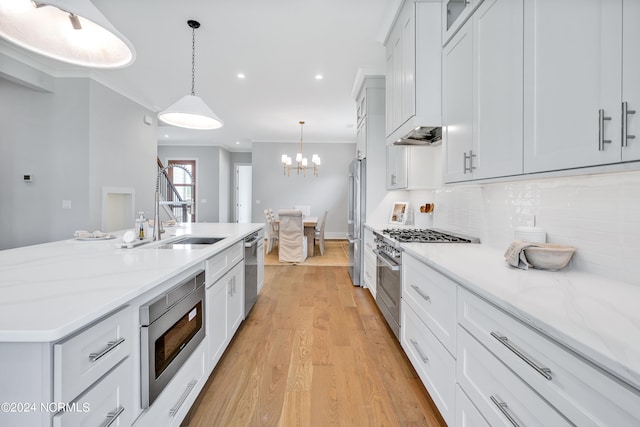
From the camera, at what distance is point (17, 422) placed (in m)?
0.71

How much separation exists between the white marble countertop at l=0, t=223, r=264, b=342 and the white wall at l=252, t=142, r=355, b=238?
6.48 metres

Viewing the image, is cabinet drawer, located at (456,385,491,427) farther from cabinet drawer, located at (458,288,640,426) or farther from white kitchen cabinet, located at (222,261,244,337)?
white kitchen cabinet, located at (222,261,244,337)

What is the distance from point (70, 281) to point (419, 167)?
2894mm

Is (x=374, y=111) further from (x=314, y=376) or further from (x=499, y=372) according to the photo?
(x=499, y=372)

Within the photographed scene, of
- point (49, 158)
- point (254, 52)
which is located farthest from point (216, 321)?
point (49, 158)

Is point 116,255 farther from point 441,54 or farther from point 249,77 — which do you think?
point 249,77

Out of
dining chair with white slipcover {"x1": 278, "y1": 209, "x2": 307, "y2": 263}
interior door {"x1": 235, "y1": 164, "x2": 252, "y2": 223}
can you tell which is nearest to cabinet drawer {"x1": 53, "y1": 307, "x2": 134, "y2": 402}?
dining chair with white slipcover {"x1": 278, "y1": 209, "x2": 307, "y2": 263}

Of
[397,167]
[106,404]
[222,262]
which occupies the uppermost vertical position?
[397,167]

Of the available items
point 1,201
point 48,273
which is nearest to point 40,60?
point 1,201

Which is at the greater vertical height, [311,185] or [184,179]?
[184,179]

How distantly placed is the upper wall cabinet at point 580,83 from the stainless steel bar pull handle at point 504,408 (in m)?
0.86

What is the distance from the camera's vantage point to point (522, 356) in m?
0.87

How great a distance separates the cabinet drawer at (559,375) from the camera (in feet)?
2.01

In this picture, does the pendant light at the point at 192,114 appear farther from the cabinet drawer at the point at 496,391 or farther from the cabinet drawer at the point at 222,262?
the cabinet drawer at the point at 496,391
